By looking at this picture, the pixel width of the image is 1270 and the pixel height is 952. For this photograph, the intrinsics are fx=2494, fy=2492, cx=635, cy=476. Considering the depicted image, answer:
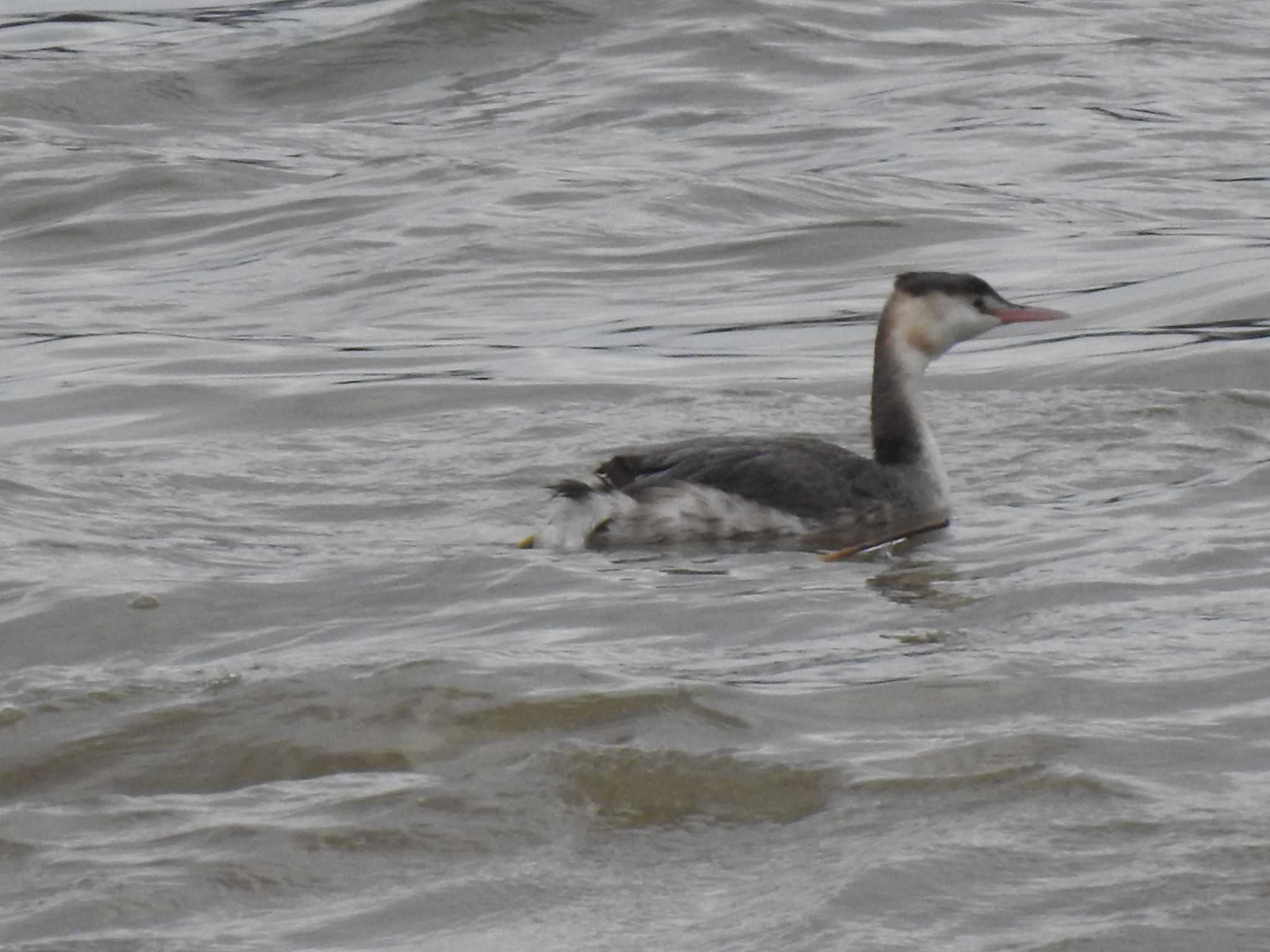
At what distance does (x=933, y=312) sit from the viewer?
9242 mm

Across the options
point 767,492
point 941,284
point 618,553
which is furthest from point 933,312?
point 618,553

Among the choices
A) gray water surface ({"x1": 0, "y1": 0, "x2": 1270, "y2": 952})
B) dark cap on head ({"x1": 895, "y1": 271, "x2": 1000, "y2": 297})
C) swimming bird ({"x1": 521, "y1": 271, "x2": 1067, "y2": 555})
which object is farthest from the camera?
dark cap on head ({"x1": 895, "y1": 271, "x2": 1000, "y2": 297})

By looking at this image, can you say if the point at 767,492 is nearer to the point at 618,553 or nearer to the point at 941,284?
the point at 618,553

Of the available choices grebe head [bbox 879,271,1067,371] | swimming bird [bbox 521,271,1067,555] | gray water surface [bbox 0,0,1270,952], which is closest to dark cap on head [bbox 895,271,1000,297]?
grebe head [bbox 879,271,1067,371]

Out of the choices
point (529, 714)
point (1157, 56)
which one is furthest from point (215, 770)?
point (1157, 56)

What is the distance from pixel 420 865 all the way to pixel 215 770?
2.84 feet

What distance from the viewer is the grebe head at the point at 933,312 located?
30.2 feet

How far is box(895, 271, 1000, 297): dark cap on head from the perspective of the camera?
9203mm

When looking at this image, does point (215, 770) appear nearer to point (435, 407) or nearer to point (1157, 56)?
point (435, 407)

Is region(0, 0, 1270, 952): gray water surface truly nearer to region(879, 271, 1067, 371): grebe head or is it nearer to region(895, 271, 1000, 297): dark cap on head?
region(879, 271, 1067, 371): grebe head

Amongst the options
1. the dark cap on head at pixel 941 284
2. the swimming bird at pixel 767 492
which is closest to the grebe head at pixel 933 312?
the dark cap on head at pixel 941 284

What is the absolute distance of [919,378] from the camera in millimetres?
9266

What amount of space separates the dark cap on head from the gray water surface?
27.3 inches

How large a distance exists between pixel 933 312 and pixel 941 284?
11 centimetres
